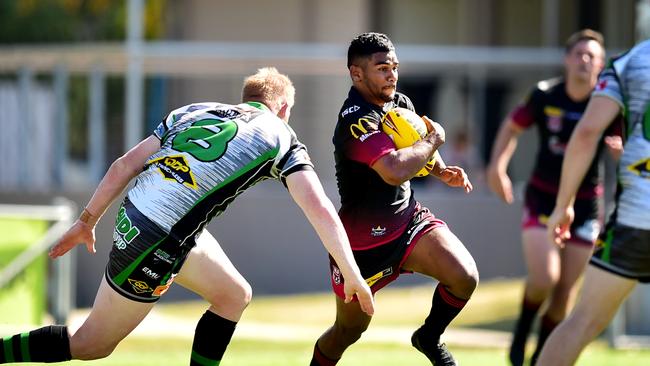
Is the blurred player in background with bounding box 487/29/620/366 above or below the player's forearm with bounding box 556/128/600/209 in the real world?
below

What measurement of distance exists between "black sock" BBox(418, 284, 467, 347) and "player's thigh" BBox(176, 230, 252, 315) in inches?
40.0

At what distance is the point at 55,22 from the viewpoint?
112ft

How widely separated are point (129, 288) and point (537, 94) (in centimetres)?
444

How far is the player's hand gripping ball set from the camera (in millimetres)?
6797

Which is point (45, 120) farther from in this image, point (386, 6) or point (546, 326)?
point (546, 326)

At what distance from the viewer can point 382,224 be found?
6996mm

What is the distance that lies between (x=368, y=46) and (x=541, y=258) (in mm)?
3066

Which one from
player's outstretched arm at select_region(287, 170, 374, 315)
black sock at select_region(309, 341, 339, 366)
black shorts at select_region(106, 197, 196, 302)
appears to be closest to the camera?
player's outstretched arm at select_region(287, 170, 374, 315)

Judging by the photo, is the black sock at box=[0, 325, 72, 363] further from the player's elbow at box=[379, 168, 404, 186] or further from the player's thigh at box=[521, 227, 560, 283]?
the player's thigh at box=[521, 227, 560, 283]

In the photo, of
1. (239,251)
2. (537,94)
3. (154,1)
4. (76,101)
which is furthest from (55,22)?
(537,94)

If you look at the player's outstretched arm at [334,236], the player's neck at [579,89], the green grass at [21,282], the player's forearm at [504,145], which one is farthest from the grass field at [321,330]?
the player's outstretched arm at [334,236]

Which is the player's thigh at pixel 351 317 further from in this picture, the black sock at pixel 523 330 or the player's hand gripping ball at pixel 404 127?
the black sock at pixel 523 330

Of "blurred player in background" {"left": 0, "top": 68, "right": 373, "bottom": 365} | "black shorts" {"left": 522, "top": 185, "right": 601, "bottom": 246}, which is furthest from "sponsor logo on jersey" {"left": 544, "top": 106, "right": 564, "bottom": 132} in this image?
"blurred player in background" {"left": 0, "top": 68, "right": 373, "bottom": 365}

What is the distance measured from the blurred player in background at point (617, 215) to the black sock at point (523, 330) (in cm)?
304
